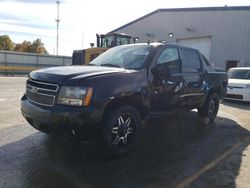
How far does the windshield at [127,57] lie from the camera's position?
4898 millimetres

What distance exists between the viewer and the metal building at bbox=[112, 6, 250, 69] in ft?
74.2

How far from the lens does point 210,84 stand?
6.88 m

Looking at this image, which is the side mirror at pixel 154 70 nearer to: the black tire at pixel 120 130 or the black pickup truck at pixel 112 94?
the black pickup truck at pixel 112 94

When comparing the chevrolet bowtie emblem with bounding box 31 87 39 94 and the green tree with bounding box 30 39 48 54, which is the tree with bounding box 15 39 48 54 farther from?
the chevrolet bowtie emblem with bounding box 31 87 39 94

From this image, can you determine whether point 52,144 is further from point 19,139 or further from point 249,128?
point 249,128

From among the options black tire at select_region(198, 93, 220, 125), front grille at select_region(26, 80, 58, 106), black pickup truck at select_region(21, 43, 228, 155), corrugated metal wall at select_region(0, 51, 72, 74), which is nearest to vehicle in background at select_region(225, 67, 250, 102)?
black tire at select_region(198, 93, 220, 125)

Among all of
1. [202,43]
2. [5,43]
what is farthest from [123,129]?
[5,43]

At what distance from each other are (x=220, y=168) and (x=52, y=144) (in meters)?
2.79

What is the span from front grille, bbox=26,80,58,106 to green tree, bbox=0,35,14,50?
213 feet

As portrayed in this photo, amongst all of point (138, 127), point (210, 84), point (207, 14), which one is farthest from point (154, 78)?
point (207, 14)

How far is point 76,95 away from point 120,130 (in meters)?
0.95

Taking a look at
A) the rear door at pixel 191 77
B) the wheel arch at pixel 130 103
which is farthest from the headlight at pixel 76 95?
the rear door at pixel 191 77

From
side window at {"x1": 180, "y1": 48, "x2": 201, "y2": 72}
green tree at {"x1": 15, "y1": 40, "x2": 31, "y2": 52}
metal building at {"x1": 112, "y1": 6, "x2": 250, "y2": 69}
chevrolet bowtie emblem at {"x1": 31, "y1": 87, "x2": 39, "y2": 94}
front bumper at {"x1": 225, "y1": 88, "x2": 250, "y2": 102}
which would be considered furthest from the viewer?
green tree at {"x1": 15, "y1": 40, "x2": 31, "y2": 52}

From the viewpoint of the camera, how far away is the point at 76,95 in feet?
12.6
